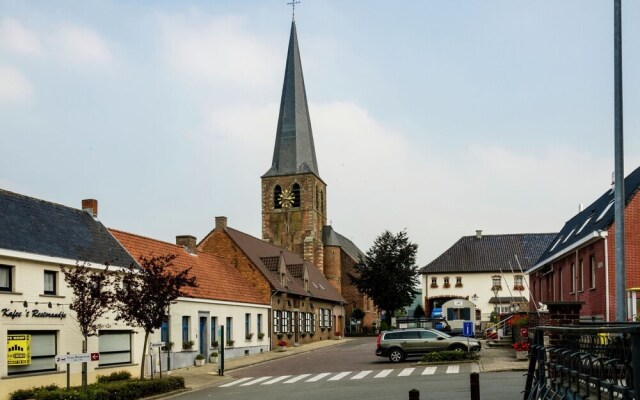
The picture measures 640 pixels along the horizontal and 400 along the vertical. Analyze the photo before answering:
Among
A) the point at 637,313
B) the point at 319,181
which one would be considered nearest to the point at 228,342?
the point at 637,313

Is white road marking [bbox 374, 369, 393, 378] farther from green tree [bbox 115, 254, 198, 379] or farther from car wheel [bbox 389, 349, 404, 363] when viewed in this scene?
green tree [bbox 115, 254, 198, 379]

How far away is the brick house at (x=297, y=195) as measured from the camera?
8662 centimetres

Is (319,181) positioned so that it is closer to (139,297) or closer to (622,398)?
(139,297)

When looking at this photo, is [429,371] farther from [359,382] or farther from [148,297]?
[148,297]

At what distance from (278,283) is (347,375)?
874 inches

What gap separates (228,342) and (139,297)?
15.3 metres

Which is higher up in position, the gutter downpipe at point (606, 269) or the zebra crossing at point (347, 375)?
the gutter downpipe at point (606, 269)

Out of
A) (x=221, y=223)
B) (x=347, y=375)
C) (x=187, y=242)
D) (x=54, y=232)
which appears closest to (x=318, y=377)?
(x=347, y=375)

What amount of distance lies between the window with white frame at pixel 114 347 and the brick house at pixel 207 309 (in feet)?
5.04

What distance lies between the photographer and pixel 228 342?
40.6m

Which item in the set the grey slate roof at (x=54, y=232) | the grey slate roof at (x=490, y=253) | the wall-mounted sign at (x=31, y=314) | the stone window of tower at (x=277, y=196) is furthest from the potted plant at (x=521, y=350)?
the stone window of tower at (x=277, y=196)

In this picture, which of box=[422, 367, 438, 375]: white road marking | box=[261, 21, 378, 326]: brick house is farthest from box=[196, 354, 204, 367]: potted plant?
box=[261, 21, 378, 326]: brick house

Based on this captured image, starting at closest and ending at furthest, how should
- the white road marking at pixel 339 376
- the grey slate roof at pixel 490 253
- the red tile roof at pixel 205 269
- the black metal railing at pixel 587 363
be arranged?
the black metal railing at pixel 587 363 < the white road marking at pixel 339 376 < the red tile roof at pixel 205 269 < the grey slate roof at pixel 490 253

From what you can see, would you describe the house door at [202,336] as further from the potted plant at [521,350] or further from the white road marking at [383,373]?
the potted plant at [521,350]
